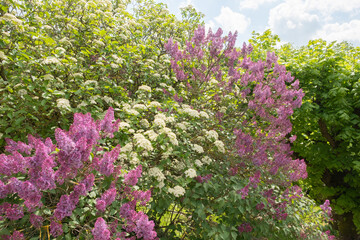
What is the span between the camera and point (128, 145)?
2404 millimetres

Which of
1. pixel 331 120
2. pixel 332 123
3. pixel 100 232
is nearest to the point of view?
pixel 100 232

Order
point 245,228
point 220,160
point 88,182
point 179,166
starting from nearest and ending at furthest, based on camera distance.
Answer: point 88,182
point 179,166
point 245,228
point 220,160

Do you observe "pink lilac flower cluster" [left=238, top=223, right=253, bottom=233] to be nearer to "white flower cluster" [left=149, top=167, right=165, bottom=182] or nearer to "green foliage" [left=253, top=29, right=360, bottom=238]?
"white flower cluster" [left=149, top=167, right=165, bottom=182]

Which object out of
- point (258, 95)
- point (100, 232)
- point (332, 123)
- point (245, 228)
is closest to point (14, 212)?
point (100, 232)

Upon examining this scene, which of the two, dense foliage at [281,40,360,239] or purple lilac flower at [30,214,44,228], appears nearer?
purple lilac flower at [30,214,44,228]

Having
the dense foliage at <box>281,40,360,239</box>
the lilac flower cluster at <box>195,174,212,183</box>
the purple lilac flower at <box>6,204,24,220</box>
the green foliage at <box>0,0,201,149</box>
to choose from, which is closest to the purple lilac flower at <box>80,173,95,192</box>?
the purple lilac flower at <box>6,204,24,220</box>

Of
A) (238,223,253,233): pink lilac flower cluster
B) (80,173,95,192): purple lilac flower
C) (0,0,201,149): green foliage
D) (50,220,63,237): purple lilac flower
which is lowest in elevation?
(238,223,253,233): pink lilac flower cluster

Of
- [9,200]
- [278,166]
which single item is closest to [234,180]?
[278,166]

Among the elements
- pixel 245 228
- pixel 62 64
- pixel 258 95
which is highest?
pixel 258 95

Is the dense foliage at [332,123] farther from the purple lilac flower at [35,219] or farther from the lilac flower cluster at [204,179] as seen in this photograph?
the purple lilac flower at [35,219]

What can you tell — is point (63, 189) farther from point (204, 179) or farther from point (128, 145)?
point (204, 179)

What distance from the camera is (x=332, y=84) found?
5016mm

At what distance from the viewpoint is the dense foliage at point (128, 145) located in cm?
170

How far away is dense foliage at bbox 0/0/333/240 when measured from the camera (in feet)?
5.57
